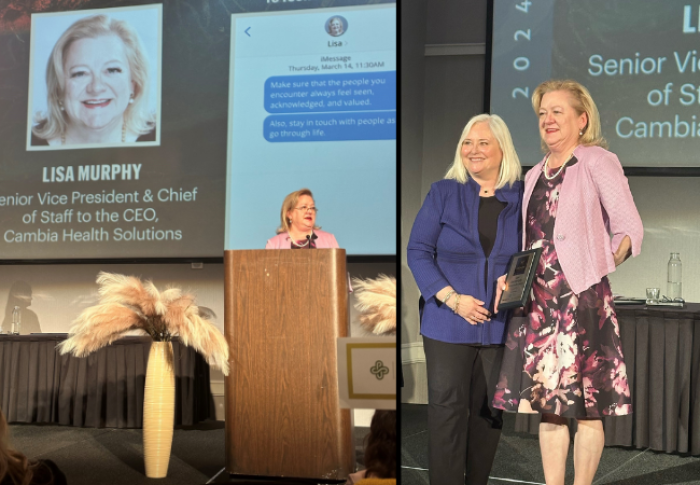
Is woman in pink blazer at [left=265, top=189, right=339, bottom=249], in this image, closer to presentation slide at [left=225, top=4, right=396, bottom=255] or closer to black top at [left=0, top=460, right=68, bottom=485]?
presentation slide at [left=225, top=4, right=396, bottom=255]

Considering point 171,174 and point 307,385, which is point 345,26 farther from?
point 307,385

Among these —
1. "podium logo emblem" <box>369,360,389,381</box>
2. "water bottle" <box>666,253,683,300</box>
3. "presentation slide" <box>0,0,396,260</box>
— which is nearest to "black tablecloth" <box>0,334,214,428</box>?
"presentation slide" <box>0,0,396,260</box>

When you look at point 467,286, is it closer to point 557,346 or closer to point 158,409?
point 557,346

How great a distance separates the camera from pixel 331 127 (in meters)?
2.43

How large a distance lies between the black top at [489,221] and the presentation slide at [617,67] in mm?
155

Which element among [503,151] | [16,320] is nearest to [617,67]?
[503,151]

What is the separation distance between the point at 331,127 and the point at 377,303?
671 mm

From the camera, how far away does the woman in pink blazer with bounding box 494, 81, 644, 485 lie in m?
2.00

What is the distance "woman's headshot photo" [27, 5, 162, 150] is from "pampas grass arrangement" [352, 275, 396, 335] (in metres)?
0.99

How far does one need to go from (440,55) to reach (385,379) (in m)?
1.13

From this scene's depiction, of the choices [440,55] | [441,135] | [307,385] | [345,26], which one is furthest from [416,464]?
Answer: [345,26]

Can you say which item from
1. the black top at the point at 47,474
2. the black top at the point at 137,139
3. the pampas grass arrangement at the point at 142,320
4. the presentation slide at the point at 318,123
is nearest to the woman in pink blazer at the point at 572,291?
the presentation slide at the point at 318,123

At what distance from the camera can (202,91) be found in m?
2.51

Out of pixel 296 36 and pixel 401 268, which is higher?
pixel 296 36
